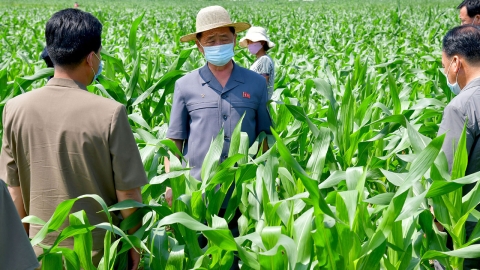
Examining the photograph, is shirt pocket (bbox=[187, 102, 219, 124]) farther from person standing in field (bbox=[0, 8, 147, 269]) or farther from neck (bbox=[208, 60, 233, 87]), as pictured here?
person standing in field (bbox=[0, 8, 147, 269])

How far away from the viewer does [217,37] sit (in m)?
3.13

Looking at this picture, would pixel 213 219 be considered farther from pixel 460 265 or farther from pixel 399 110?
pixel 399 110

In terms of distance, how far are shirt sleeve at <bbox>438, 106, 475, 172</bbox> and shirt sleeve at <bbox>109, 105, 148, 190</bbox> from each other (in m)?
1.13

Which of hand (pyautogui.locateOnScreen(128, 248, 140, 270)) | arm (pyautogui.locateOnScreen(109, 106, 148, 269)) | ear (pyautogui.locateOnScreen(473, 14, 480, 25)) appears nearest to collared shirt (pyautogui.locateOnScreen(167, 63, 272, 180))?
hand (pyautogui.locateOnScreen(128, 248, 140, 270))

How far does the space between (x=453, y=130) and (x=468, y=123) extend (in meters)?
0.06

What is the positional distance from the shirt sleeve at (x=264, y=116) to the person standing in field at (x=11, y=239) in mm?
1733

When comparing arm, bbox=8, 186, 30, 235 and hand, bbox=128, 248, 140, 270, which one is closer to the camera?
arm, bbox=8, 186, 30, 235

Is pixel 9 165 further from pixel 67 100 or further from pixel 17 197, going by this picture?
pixel 67 100

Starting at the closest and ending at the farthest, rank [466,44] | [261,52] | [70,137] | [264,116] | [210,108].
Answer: [70,137] < [466,44] < [210,108] < [264,116] < [261,52]

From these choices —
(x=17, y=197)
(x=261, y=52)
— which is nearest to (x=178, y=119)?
(x=17, y=197)

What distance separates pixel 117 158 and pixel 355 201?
0.76 meters

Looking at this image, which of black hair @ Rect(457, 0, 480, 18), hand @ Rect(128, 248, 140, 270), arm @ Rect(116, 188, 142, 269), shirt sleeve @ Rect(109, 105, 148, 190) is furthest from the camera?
black hair @ Rect(457, 0, 480, 18)

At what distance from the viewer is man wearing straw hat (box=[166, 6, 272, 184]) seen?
2.97 meters

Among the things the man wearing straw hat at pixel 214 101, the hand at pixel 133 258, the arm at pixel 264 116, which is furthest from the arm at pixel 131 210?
the arm at pixel 264 116
